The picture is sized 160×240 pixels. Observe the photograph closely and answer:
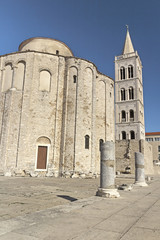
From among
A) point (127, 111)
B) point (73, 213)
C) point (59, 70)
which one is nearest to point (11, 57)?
point (59, 70)

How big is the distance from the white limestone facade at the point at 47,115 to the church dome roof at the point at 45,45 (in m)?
3.12

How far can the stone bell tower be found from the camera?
40656mm

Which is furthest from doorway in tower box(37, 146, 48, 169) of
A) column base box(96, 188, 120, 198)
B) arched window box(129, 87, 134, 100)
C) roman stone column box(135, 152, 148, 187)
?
arched window box(129, 87, 134, 100)

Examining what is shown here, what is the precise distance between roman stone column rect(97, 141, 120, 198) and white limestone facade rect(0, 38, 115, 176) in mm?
10705

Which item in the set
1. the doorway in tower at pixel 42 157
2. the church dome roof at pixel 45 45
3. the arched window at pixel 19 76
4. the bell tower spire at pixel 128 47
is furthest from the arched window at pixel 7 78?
the bell tower spire at pixel 128 47

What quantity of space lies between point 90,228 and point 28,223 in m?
1.00

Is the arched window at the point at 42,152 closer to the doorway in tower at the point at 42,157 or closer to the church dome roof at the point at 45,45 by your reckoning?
the doorway in tower at the point at 42,157

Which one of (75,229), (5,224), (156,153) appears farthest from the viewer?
(156,153)

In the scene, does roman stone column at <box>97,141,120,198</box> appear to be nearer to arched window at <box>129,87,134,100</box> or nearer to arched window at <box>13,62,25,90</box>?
arched window at <box>13,62,25,90</box>

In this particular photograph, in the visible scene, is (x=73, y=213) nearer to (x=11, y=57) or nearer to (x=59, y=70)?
(x=59, y=70)

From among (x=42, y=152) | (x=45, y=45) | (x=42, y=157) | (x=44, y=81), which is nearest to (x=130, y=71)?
(x=45, y=45)

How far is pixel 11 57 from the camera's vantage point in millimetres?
Answer: 19000

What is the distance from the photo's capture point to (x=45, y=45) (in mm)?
22047

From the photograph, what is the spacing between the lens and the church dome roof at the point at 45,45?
21797 mm
